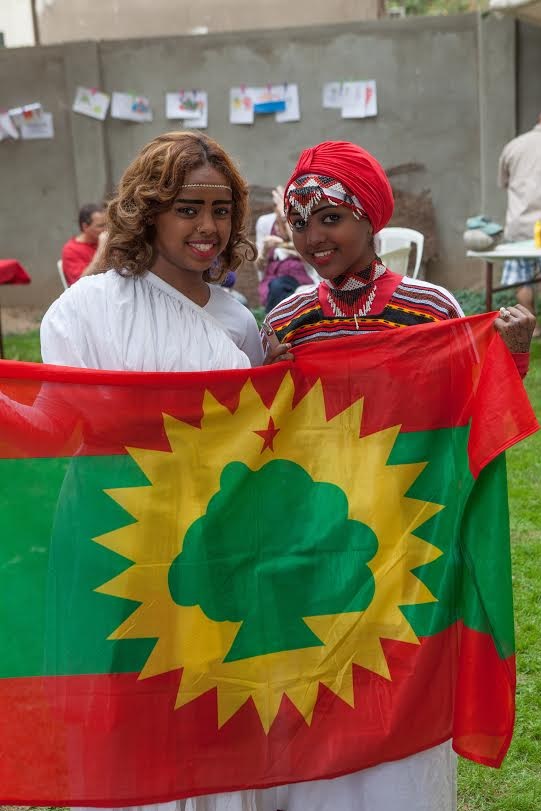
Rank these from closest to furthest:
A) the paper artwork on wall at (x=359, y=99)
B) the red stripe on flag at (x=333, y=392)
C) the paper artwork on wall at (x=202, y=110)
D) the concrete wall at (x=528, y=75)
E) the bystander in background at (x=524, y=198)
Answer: the red stripe on flag at (x=333, y=392), the bystander in background at (x=524, y=198), the concrete wall at (x=528, y=75), the paper artwork on wall at (x=359, y=99), the paper artwork on wall at (x=202, y=110)

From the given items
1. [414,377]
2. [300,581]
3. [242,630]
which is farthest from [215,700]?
[414,377]

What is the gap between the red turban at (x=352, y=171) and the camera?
2240mm

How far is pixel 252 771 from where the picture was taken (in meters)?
2.21

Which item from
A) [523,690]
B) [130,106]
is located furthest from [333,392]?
[130,106]

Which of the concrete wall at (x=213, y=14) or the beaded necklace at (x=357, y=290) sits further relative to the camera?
the concrete wall at (x=213, y=14)

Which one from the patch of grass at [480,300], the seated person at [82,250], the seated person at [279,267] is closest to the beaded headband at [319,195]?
the seated person at [279,267]

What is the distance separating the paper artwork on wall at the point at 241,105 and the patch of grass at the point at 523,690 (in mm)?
6261

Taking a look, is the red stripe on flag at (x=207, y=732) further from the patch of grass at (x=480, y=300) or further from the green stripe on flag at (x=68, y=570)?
the patch of grass at (x=480, y=300)

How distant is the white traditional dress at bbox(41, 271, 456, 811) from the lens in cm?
213

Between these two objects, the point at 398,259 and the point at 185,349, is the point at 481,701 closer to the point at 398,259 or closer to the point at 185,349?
the point at 185,349

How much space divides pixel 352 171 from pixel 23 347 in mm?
7618

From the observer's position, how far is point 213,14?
13.7 meters

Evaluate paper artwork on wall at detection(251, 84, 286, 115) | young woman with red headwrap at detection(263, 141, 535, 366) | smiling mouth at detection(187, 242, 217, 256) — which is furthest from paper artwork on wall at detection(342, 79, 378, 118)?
smiling mouth at detection(187, 242, 217, 256)

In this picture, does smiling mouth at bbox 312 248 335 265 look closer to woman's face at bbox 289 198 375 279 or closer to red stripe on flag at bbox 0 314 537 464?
woman's face at bbox 289 198 375 279
